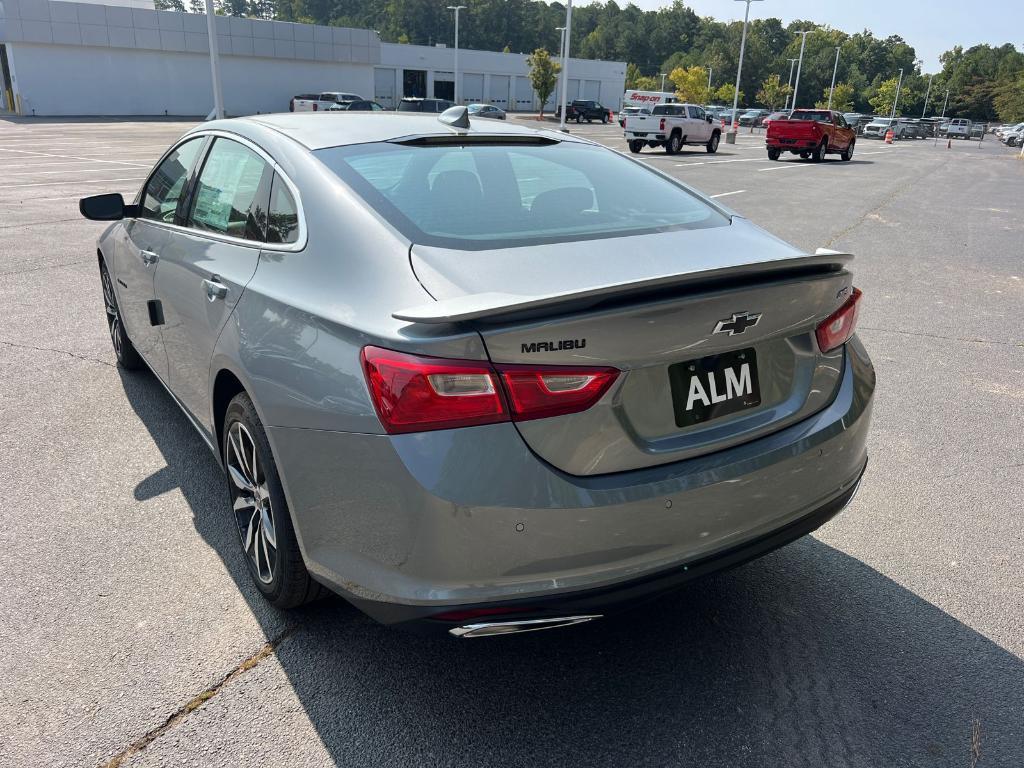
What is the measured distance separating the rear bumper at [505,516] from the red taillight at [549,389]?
83 mm

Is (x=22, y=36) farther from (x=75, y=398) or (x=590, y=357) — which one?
(x=590, y=357)

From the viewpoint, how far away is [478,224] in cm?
265

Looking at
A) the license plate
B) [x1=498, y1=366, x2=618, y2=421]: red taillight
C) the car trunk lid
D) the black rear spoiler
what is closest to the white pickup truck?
the car trunk lid

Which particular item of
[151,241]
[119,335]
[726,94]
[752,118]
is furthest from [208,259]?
[726,94]

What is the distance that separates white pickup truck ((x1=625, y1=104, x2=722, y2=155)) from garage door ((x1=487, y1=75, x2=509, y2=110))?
52850 millimetres

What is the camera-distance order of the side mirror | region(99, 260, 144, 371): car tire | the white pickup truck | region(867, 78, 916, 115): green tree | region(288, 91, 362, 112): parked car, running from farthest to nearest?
region(867, 78, 916, 115): green tree
region(288, 91, 362, 112): parked car
the white pickup truck
region(99, 260, 144, 371): car tire
the side mirror

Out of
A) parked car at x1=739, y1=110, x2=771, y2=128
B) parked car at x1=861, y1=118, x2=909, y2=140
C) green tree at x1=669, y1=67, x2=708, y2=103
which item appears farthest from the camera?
green tree at x1=669, y1=67, x2=708, y2=103

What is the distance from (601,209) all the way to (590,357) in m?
1.12

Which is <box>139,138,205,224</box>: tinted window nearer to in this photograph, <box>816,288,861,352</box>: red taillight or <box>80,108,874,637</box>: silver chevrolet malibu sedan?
<box>80,108,874,637</box>: silver chevrolet malibu sedan

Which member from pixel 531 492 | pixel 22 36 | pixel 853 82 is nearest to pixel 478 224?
pixel 531 492

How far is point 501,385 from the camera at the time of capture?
201cm

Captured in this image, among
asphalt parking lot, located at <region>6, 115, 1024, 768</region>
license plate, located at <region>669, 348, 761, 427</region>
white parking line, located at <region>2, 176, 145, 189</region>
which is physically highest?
license plate, located at <region>669, 348, 761, 427</region>

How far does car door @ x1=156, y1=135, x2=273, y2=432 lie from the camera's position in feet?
9.66

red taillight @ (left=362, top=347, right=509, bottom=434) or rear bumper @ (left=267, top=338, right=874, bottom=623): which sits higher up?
red taillight @ (left=362, top=347, right=509, bottom=434)
